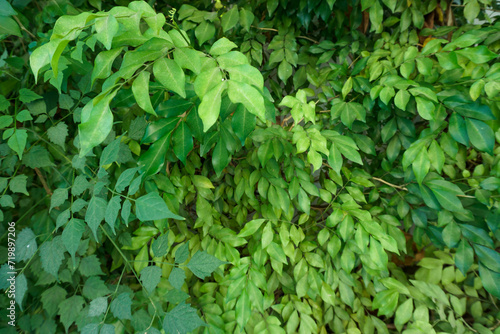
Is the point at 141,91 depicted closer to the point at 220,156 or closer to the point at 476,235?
the point at 220,156

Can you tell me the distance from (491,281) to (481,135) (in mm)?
435

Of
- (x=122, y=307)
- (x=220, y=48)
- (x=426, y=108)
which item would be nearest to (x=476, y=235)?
(x=426, y=108)

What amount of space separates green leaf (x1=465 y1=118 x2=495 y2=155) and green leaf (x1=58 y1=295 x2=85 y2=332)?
3.72ft

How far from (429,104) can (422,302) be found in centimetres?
64

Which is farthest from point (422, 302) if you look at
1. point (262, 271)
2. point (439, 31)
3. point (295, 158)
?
point (439, 31)

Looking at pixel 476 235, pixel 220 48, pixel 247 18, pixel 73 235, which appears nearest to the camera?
pixel 220 48

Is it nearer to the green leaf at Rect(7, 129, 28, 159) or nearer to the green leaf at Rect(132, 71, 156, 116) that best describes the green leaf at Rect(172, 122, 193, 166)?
the green leaf at Rect(132, 71, 156, 116)

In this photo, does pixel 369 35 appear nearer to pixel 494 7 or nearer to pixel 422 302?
pixel 494 7

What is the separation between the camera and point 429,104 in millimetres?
730

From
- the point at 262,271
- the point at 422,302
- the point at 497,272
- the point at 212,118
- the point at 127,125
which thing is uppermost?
the point at 212,118

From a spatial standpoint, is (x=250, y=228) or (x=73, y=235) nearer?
(x=73, y=235)

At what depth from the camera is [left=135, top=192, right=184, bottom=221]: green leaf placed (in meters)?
0.52

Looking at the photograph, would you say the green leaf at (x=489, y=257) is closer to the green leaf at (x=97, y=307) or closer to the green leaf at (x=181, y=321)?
the green leaf at (x=181, y=321)

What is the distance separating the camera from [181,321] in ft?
2.07
